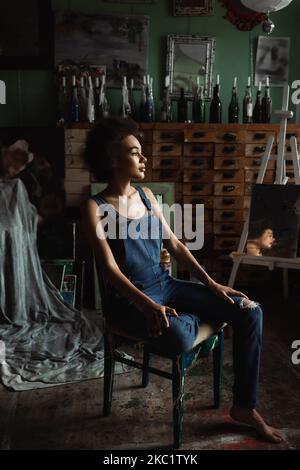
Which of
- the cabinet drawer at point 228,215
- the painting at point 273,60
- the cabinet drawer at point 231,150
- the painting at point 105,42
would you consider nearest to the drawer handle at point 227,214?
the cabinet drawer at point 228,215

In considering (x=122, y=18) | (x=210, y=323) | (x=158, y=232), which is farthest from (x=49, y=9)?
(x=210, y=323)

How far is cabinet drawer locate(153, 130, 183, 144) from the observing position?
3.90m

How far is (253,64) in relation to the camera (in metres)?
Result: 4.36

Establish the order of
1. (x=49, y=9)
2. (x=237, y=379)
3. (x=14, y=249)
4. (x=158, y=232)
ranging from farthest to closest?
1. (x=49, y=9)
2. (x=14, y=249)
3. (x=158, y=232)
4. (x=237, y=379)

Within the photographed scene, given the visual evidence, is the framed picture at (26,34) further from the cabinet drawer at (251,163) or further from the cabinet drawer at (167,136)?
the cabinet drawer at (251,163)

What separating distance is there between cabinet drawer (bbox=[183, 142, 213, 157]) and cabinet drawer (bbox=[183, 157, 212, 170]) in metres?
0.04

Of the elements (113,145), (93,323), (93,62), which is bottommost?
(93,323)

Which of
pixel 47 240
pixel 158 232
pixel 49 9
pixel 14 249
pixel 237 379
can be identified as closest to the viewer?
pixel 237 379

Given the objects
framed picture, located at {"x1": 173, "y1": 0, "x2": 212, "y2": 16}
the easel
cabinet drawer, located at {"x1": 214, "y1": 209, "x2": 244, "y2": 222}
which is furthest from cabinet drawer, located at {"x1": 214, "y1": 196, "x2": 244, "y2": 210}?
framed picture, located at {"x1": 173, "y1": 0, "x2": 212, "y2": 16}

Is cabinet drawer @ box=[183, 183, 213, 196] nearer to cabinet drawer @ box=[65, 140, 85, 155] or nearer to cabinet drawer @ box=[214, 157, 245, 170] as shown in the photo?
cabinet drawer @ box=[214, 157, 245, 170]

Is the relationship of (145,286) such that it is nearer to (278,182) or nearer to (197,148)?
(278,182)

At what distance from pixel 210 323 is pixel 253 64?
3117 millimetres

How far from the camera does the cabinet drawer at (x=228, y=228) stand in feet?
13.1

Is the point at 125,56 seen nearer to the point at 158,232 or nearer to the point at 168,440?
the point at 158,232
